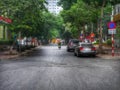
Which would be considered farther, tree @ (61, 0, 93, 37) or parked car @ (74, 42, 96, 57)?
tree @ (61, 0, 93, 37)

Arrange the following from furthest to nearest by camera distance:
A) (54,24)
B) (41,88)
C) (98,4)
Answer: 1. (54,24)
2. (98,4)
3. (41,88)

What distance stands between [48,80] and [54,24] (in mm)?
89646

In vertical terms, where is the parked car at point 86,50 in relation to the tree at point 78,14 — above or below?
below

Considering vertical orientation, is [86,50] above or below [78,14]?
below

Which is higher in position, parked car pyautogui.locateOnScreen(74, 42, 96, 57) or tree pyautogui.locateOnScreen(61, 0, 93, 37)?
tree pyautogui.locateOnScreen(61, 0, 93, 37)

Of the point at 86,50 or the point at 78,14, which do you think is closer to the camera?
the point at 86,50

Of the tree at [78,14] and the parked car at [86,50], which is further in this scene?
the tree at [78,14]

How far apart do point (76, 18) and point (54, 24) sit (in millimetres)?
53850

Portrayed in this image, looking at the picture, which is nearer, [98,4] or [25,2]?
[25,2]

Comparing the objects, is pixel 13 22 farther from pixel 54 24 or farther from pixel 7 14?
pixel 54 24

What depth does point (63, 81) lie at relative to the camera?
1370cm

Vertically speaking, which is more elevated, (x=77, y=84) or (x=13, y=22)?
(x=13, y=22)

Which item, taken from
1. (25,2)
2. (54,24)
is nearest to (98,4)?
(25,2)

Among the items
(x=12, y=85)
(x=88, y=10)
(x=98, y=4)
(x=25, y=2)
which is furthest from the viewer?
(x=88, y=10)
